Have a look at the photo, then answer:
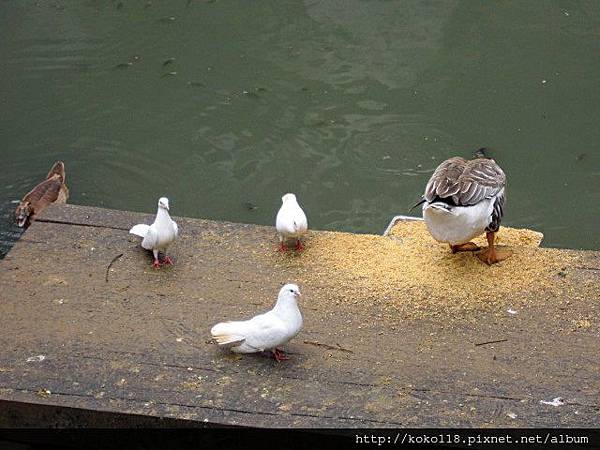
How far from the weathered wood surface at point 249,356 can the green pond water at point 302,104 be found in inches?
105

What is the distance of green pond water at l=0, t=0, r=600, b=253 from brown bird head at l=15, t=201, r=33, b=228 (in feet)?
0.86

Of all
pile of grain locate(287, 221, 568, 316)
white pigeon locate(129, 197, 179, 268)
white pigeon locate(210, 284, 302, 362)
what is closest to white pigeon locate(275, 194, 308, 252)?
pile of grain locate(287, 221, 568, 316)

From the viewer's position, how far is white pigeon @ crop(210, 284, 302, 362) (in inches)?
202

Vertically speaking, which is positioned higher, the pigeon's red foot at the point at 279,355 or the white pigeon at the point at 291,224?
the white pigeon at the point at 291,224

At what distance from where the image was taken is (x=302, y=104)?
1048 cm

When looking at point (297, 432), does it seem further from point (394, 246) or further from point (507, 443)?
point (394, 246)

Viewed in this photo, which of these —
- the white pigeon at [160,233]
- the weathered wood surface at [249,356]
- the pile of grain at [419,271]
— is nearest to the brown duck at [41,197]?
the weathered wood surface at [249,356]

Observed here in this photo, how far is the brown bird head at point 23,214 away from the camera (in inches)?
327

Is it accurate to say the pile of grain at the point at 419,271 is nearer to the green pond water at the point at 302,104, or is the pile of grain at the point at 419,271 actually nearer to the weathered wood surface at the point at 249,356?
the weathered wood surface at the point at 249,356

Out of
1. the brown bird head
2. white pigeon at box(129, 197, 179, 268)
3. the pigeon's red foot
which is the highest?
white pigeon at box(129, 197, 179, 268)

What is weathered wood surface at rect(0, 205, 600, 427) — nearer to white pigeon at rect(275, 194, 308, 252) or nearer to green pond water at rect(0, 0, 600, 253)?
white pigeon at rect(275, 194, 308, 252)

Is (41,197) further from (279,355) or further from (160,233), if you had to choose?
(279,355)

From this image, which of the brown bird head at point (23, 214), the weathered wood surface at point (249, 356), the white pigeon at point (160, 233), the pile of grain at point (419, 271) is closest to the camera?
the weathered wood surface at point (249, 356)

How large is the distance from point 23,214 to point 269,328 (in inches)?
159
